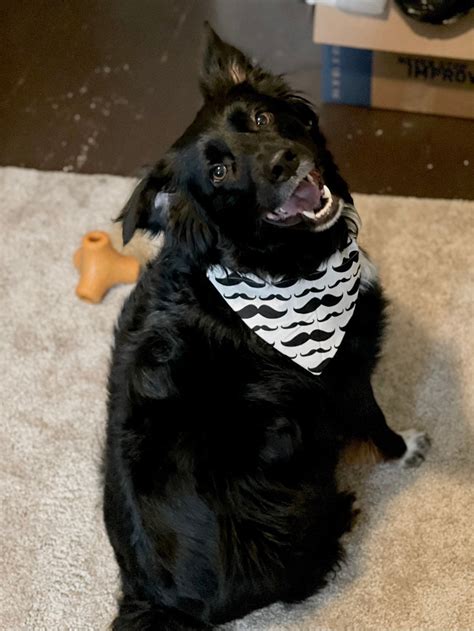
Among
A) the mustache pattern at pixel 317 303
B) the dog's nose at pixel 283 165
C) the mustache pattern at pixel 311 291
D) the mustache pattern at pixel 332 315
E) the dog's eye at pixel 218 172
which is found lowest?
the mustache pattern at pixel 332 315

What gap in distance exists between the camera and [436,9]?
7.41ft

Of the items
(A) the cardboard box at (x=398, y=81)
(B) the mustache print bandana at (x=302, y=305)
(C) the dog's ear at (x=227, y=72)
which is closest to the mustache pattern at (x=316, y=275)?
(B) the mustache print bandana at (x=302, y=305)

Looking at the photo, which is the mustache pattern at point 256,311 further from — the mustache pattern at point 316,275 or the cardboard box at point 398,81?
the cardboard box at point 398,81

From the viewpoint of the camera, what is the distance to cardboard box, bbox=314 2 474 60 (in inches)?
92.3

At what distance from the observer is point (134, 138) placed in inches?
112

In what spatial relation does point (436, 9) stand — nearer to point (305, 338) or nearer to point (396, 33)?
point (396, 33)

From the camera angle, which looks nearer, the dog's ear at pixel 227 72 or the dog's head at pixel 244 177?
the dog's head at pixel 244 177

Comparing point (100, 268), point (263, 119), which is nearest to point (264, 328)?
point (263, 119)

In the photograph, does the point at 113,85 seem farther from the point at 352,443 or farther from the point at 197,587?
the point at 197,587

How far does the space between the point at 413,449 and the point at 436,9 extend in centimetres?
132

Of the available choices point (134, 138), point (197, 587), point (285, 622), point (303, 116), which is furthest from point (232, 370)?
point (134, 138)

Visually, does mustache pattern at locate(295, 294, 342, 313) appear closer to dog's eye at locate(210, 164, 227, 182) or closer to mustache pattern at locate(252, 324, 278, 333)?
mustache pattern at locate(252, 324, 278, 333)

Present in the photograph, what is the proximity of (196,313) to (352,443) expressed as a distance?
61cm

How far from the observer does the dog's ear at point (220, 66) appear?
1593 millimetres
